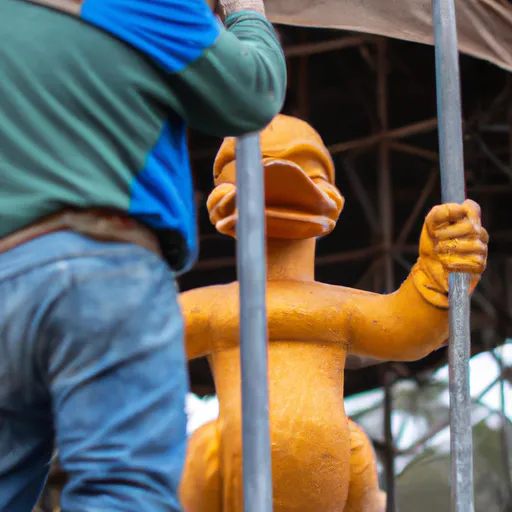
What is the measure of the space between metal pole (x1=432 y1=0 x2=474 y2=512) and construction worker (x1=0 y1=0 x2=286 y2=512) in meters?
0.61

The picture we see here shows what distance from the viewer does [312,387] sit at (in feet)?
7.11

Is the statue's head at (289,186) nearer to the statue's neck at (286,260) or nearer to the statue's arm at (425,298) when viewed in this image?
the statue's neck at (286,260)

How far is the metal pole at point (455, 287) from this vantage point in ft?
5.62

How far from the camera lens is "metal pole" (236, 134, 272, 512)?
4.48 ft

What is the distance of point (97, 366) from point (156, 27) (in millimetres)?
407

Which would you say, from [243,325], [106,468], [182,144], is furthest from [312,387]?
[106,468]

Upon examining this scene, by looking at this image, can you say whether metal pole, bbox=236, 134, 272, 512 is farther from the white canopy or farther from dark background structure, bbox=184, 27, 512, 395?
dark background structure, bbox=184, 27, 512, 395

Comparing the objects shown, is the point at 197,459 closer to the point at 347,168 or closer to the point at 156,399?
the point at 156,399

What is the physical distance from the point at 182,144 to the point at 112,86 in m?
0.15

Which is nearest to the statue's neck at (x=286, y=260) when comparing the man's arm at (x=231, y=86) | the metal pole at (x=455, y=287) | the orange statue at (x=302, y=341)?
the orange statue at (x=302, y=341)

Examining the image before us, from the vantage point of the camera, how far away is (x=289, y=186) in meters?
2.18

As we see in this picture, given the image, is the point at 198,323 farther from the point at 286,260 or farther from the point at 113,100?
the point at 113,100

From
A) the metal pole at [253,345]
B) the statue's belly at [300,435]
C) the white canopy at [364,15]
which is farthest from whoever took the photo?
the white canopy at [364,15]

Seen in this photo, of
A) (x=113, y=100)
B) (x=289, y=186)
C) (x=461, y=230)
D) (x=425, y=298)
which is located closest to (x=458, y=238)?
(x=461, y=230)
